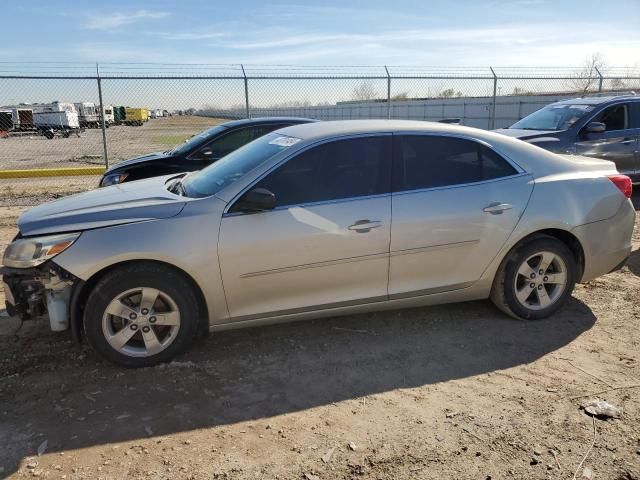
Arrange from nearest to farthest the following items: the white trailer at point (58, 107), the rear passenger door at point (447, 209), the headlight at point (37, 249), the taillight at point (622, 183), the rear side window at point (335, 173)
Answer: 1. the headlight at point (37, 249)
2. the rear side window at point (335, 173)
3. the rear passenger door at point (447, 209)
4. the taillight at point (622, 183)
5. the white trailer at point (58, 107)

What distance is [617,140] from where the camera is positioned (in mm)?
9016

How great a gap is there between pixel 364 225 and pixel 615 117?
A: 7407 millimetres

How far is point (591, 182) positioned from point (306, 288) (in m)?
2.50

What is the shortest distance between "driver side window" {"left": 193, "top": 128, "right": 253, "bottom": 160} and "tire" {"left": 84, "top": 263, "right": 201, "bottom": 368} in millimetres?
4397

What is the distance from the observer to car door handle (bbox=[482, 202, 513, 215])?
402 cm

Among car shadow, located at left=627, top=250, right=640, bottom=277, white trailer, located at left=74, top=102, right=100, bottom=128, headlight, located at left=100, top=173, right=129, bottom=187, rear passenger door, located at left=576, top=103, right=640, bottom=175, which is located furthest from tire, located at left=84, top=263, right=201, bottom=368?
white trailer, located at left=74, top=102, right=100, bottom=128

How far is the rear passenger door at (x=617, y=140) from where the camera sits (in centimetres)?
877

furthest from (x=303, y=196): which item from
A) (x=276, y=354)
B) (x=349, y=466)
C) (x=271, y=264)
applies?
(x=349, y=466)

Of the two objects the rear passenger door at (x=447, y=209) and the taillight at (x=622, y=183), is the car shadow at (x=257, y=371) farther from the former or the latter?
the taillight at (x=622, y=183)

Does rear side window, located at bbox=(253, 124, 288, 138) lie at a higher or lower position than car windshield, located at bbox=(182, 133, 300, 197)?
higher

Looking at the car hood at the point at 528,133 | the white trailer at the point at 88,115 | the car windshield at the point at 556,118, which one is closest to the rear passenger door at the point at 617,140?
the car windshield at the point at 556,118

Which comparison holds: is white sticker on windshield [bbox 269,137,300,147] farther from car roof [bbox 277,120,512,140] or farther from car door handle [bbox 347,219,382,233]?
car door handle [bbox 347,219,382,233]

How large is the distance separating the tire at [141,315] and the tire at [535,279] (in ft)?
7.87

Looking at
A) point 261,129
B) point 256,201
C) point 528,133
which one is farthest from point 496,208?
point 528,133
